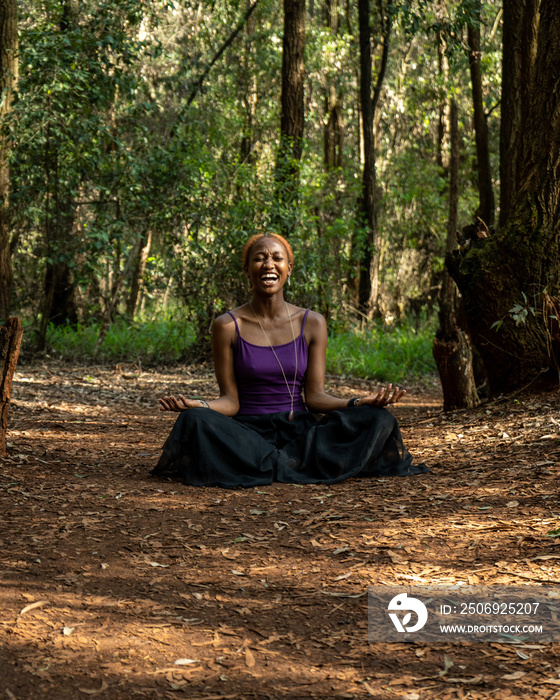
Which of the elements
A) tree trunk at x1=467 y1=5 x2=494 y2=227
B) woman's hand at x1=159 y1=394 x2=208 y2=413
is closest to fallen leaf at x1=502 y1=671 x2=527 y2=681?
woman's hand at x1=159 y1=394 x2=208 y2=413

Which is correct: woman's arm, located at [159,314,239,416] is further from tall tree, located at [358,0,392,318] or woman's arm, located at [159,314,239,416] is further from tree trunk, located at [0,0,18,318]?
tall tree, located at [358,0,392,318]

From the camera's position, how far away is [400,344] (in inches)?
504

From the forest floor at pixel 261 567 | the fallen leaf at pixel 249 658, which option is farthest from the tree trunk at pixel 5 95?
the fallen leaf at pixel 249 658

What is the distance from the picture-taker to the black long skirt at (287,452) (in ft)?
14.8

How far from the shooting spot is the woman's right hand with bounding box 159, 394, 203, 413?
4.40m

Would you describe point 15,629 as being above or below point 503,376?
below

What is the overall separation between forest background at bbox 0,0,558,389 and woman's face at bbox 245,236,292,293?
185cm

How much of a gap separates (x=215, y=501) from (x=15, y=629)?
177cm

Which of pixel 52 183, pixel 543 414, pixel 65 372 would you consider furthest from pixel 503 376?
pixel 52 183

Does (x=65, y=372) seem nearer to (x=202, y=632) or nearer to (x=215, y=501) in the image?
(x=215, y=501)

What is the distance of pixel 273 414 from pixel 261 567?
1861mm

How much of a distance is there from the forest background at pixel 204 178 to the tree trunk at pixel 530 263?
0.02 metres

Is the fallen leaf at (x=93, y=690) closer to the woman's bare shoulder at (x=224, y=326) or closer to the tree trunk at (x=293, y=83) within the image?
the woman's bare shoulder at (x=224, y=326)

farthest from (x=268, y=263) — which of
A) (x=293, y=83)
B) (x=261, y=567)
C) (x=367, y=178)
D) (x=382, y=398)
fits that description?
(x=367, y=178)
